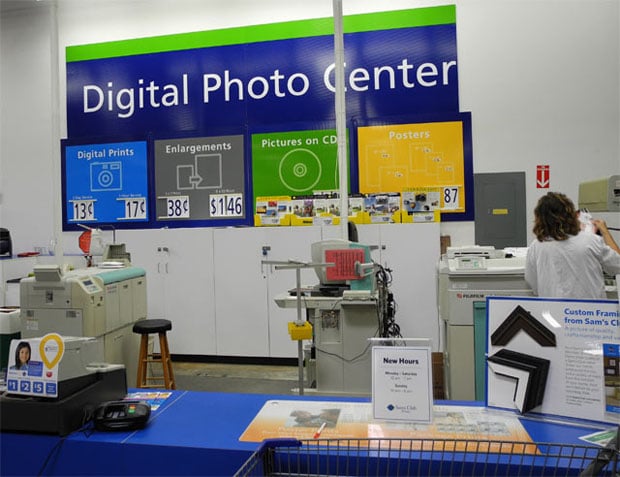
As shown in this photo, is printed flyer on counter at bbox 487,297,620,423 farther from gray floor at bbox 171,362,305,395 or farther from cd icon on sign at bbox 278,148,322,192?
cd icon on sign at bbox 278,148,322,192

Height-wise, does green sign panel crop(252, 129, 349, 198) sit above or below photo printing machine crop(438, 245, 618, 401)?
above

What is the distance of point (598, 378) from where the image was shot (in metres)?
1.39

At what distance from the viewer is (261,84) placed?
539 centimetres

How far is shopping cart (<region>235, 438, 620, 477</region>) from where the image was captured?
3.84 feet

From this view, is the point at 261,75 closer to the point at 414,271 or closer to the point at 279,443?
the point at 414,271

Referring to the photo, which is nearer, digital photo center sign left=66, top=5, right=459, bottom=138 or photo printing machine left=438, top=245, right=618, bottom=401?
photo printing machine left=438, top=245, right=618, bottom=401

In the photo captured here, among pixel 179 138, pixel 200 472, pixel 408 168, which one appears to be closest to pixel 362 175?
pixel 408 168

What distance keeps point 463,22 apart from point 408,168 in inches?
60.3

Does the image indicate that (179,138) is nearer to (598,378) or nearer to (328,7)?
(328,7)

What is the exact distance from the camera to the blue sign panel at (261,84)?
5.04 m

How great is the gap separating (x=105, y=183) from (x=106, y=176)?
80 millimetres

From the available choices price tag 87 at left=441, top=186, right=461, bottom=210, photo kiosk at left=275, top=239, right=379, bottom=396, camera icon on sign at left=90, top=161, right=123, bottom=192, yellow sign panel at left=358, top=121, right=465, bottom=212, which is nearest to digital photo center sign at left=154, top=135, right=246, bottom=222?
camera icon on sign at left=90, top=161, right=123, bottom=192

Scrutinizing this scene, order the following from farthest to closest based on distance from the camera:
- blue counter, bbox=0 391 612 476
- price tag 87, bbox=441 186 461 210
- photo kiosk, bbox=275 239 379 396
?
price tag 87, bbox=441 186 461 210, photo kiosk, bbox=275 239 379 396, blue counter, bbox=0 391 612 476

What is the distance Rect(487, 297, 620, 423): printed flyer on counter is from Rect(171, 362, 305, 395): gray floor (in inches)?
114
